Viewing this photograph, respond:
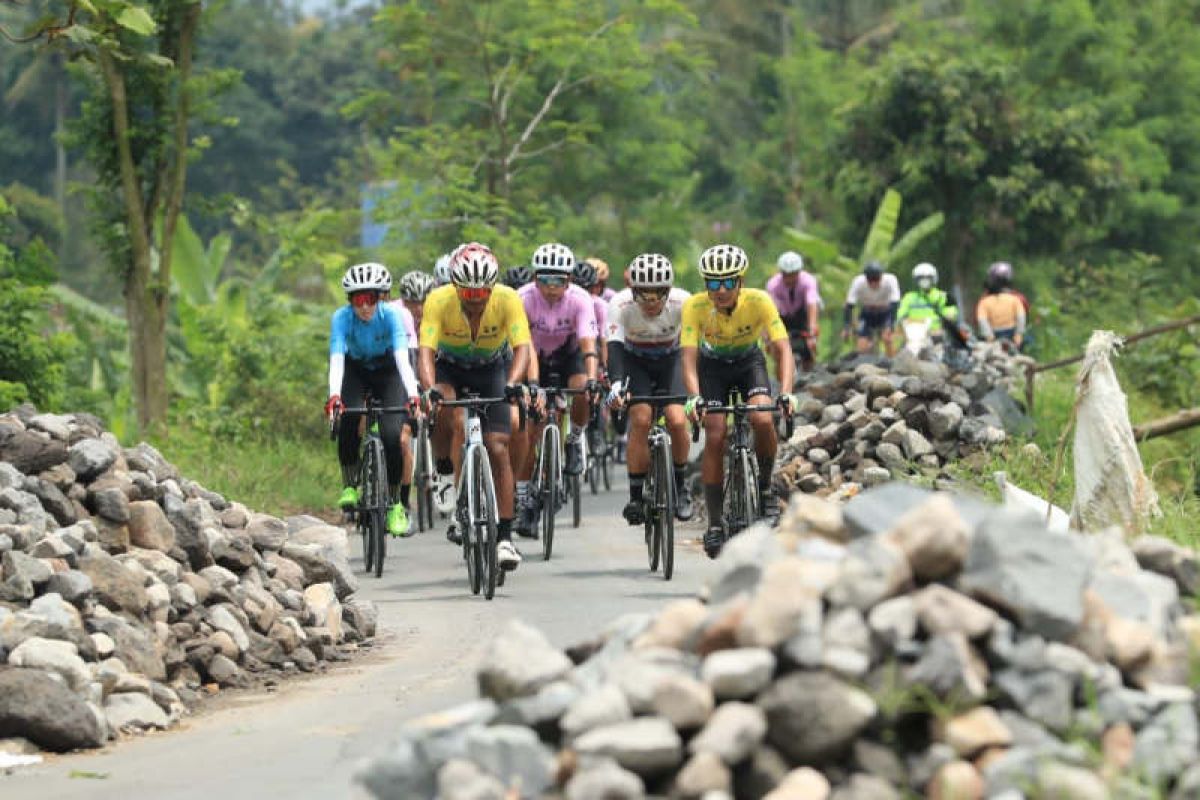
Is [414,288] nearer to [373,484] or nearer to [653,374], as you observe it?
[653,374]

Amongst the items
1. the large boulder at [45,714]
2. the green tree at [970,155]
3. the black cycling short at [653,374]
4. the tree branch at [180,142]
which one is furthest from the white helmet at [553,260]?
the green tree at [970,155]

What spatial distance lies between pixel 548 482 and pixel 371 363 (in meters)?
1.87

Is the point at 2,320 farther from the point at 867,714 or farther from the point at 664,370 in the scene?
the point at 867,714

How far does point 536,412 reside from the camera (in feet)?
49.1

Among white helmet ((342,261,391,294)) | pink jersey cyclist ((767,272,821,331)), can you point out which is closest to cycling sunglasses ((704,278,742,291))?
white helmet ((342,261,391,294))

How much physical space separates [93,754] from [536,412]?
17.8 feet

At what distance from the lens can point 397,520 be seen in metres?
16.5

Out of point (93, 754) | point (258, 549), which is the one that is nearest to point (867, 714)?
point (93, 754)

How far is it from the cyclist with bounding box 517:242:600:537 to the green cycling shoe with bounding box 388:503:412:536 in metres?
1.03

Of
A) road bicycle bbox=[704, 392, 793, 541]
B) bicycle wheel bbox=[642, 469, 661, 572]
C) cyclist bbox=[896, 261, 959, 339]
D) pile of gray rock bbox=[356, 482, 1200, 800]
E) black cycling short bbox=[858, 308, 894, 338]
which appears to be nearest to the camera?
pile of gray rock bbox=[356, 482, 1200, 800]

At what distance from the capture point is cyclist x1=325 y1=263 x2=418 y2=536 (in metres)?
16.6

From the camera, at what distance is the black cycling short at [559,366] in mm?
19062

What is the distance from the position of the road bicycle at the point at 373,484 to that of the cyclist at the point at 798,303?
8859mm

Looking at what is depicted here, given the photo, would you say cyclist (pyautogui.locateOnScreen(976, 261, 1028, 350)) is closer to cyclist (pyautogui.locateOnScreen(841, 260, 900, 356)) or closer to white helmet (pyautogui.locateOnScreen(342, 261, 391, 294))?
cyclist (pyautogui.locateOnScreen(841, 260, 900, 356))
